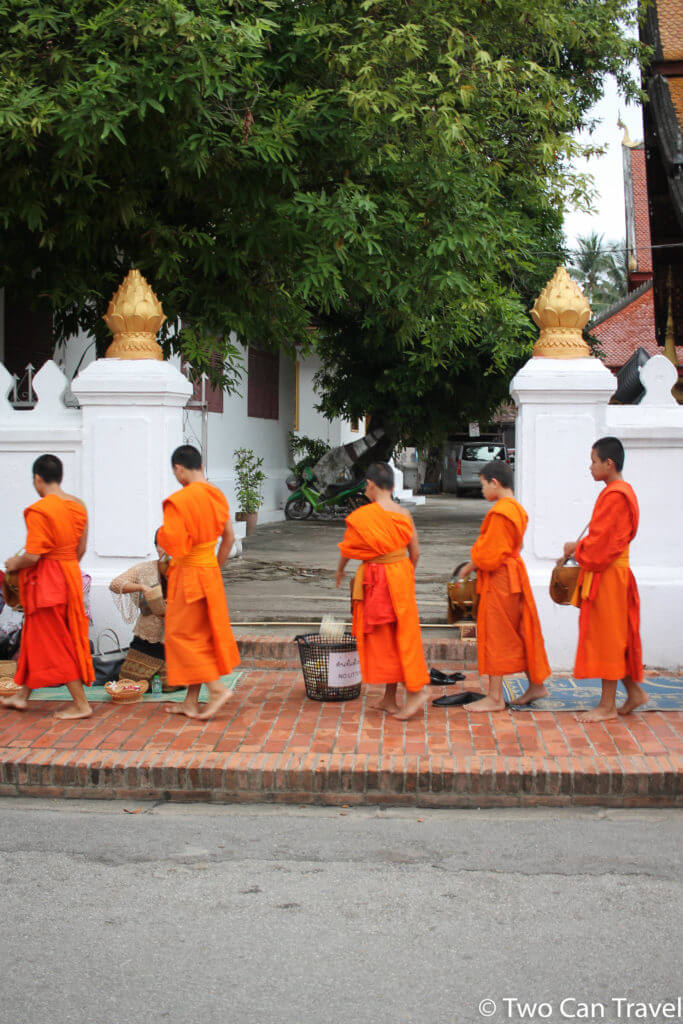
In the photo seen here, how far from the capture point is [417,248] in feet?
29.3

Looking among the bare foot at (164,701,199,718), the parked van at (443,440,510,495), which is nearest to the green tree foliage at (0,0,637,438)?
the bare foot at (164,701,199,718)

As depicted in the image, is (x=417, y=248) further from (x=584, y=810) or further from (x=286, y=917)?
(x=286, y=917)

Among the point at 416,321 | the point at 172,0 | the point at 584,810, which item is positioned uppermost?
the point at 172,0

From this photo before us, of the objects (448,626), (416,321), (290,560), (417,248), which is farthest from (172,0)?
(290,560)

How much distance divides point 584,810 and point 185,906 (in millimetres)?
2142

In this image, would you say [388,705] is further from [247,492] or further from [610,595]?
[247,492]

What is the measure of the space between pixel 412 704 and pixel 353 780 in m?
1.06

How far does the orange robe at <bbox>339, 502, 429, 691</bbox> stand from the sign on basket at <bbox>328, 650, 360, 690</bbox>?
36cm

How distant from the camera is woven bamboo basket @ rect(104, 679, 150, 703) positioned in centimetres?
649

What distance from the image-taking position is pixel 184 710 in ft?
20.6

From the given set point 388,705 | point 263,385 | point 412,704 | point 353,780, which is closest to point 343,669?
point 388,705

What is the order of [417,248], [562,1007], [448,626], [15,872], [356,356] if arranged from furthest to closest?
[356,356] < [417,248] < [448,626] < [15,872] < [562,1007]

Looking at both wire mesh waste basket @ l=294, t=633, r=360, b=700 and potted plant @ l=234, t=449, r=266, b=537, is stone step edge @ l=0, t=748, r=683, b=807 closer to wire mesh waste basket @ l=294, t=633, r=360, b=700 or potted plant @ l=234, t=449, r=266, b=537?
wire mesh waste basket @ l=294, t=633, r=360, b=700

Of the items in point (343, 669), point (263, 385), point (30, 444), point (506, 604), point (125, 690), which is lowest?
point (125, 690)
